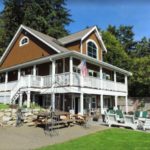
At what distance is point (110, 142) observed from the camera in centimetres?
1184

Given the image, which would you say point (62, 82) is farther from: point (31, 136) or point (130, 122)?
point (31, 136)

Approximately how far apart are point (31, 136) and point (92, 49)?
17.3 meters

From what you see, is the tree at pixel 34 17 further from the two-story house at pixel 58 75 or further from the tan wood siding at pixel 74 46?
the tan wood siding at pixel 74 46

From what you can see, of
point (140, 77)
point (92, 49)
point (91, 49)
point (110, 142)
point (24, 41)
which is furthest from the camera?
point (140, 77)

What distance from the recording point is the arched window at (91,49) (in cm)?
2795

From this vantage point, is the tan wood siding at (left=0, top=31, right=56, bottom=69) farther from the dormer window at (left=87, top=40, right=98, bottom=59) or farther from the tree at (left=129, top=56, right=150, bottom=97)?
the tree at (left=129, top=56, right=150, bottom=97)

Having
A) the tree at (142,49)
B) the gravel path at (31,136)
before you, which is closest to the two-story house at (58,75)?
the gravel path at (31,136)

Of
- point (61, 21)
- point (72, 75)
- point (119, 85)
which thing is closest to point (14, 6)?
point (61, 21)

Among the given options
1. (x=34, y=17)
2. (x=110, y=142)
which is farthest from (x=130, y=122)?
(x=34, y=17)

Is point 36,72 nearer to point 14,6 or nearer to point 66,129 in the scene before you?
point 66,129

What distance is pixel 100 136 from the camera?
43.5 feet

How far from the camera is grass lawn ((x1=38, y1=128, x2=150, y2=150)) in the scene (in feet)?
35.1

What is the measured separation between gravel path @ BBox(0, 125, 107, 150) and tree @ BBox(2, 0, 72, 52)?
31729 millimetres

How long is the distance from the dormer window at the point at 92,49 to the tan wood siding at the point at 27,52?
4.76 metres
